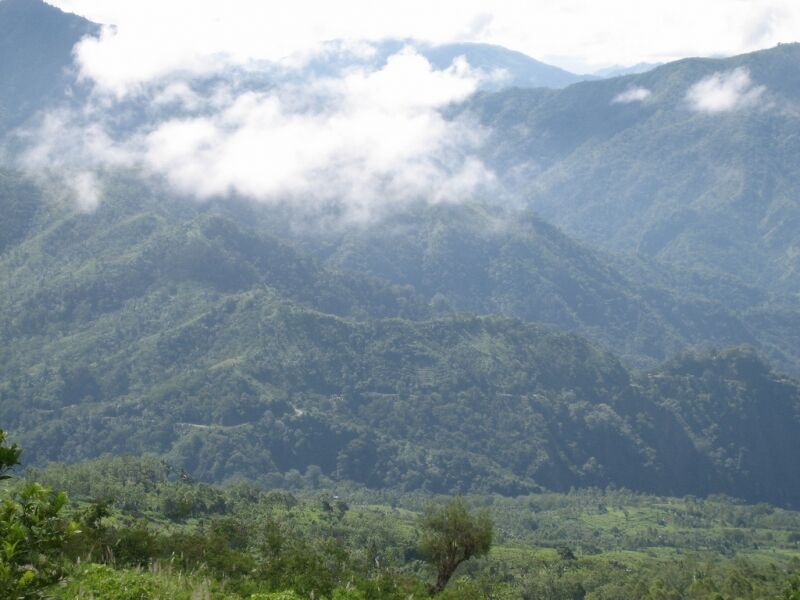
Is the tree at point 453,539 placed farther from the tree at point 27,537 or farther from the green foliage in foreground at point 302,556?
the tree at point 27,537

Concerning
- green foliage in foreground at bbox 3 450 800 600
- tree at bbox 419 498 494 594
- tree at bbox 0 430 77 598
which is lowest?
green foliage in foreground at bbox 3 450 800 600

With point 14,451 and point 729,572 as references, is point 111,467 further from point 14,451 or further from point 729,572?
point 14,451

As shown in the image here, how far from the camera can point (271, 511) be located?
142875mm

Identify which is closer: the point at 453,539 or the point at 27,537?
the point at 27,537

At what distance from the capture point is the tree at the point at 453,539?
5997 cm

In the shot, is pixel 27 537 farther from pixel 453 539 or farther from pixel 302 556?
pixel 453 539

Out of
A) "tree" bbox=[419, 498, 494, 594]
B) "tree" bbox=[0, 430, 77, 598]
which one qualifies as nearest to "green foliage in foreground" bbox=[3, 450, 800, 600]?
"tree" bbox=[419, 498, 494, 594]

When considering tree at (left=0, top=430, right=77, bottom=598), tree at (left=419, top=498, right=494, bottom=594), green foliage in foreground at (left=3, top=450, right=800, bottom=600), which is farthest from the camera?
tree at (left=419, top=498, right=494, bottom=594)

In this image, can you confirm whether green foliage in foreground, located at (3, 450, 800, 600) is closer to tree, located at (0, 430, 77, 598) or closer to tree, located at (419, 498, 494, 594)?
tree, located at (419, 498, 494, 594)

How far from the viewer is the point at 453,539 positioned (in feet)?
198

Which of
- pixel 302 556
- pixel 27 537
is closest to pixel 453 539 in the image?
pixel 302 556

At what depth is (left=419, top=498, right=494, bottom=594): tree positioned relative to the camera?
60.0 metres

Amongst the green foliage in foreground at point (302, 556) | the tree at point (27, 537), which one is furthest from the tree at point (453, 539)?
the tree at point (27, 537)

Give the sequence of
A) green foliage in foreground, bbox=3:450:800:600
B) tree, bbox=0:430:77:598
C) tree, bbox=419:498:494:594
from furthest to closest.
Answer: tree, bbox=419:498:494:594 → green foliage in foreground, bbox=3:450:800:600 → tree, bbox=0:430:77:598
